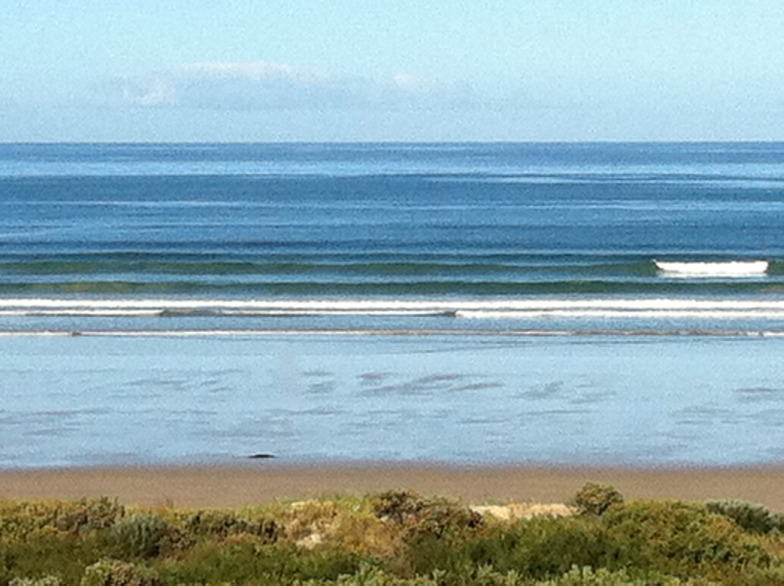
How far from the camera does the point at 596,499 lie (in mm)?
11320

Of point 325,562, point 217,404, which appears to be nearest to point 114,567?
point 325,562

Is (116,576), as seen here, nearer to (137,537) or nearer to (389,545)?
(137,537)

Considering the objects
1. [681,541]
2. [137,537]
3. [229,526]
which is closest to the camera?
[681,541]

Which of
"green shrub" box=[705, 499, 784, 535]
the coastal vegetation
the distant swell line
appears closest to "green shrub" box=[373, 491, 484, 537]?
the coastal vegetation

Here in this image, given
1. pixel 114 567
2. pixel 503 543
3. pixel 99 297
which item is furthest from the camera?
pixel 99 297

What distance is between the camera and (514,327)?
2781 cm

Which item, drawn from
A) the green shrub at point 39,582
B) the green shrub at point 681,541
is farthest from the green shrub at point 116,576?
the green shrub at point 681,541

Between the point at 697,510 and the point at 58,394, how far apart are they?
39.9 ft

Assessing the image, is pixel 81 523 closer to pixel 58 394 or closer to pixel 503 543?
pixel 503 543

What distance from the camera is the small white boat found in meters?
39.4

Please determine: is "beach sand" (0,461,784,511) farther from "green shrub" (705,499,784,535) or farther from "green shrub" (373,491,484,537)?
"green shrub" (373,491,484,537)

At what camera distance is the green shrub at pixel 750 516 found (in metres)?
11.3

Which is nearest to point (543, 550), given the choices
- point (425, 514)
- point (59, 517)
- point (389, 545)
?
point (389, 545)

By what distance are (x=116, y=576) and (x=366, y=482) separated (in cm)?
731
